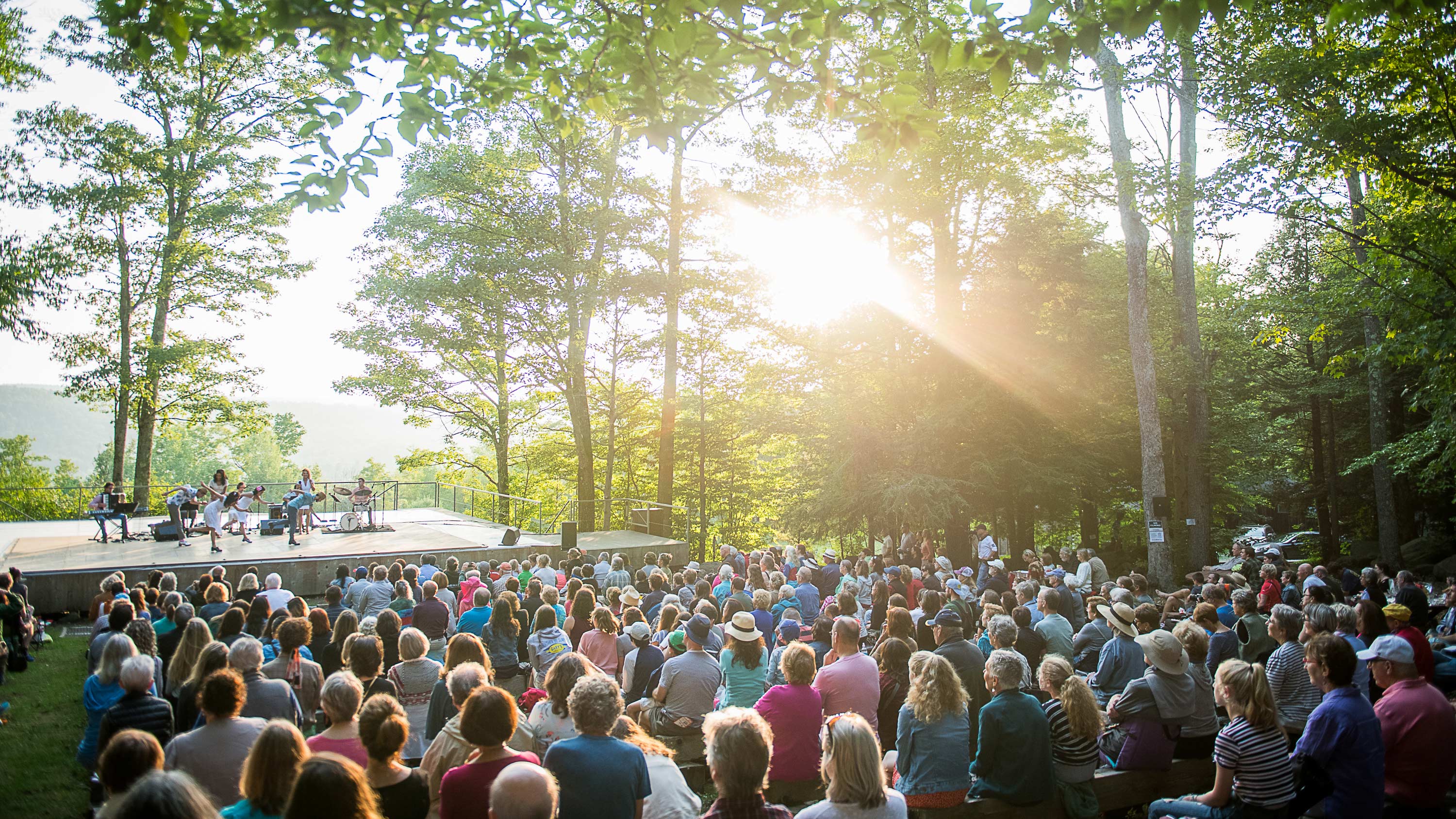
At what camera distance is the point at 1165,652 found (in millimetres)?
5426

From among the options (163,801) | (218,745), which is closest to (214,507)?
(218,745)

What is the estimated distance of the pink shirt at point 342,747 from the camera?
14.1ft

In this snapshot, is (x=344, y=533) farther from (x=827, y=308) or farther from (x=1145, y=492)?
(x=1145, y=492)

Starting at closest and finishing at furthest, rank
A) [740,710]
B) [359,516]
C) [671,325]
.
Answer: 1. [740,710]
2. [359,516]
3. [671,325]

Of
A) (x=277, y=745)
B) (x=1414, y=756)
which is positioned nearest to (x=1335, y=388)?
(x=1414, y=756)

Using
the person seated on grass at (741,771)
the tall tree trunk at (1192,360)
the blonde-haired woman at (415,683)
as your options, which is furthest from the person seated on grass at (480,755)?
the tall tree trunk at (1192,360)

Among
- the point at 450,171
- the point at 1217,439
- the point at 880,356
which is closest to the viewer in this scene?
the point at 880,356

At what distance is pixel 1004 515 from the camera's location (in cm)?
2953

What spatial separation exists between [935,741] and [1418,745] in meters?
2.56

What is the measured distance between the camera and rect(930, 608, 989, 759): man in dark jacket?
20.6 ft

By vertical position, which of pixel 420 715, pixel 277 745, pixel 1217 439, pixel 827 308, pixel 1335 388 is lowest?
pixel 420 715

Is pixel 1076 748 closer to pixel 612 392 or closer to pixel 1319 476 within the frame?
pixel 612 392

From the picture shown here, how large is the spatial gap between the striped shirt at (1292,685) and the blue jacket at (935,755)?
255 cm

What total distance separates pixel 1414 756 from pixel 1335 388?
2672 centimetres
